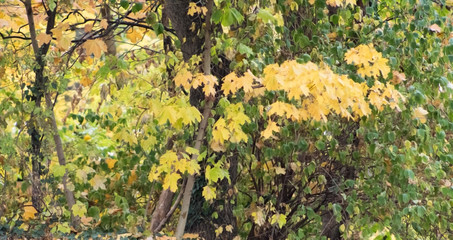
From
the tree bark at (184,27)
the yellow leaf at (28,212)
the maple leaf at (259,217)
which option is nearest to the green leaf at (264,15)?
the tree bark at (184,27)

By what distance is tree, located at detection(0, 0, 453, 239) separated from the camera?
5.29 meters

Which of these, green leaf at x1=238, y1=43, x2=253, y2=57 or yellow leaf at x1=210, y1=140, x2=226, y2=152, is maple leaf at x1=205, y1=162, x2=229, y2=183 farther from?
green leaf at x1=238, y1=43, x2=253, y2=57

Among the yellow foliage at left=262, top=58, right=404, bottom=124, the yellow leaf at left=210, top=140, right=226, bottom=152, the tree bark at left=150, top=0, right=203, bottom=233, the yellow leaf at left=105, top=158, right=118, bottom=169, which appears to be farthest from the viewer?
the yellow leaf at left=105, top=158, right=118, bottom=169

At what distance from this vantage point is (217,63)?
5.77 metres

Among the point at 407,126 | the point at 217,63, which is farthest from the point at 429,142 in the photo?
the point at 217,63

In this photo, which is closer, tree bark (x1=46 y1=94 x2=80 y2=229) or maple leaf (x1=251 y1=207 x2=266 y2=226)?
maple leaf (x1=251 y1=207 x2=266 y2=226)

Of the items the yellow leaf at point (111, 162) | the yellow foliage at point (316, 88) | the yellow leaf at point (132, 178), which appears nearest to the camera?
the yellow foliage at point (316, 88)

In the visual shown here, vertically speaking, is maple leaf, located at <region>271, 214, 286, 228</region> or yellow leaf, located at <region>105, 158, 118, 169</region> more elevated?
yellow leaf, located at <region>105, 158, 118, 169</region>

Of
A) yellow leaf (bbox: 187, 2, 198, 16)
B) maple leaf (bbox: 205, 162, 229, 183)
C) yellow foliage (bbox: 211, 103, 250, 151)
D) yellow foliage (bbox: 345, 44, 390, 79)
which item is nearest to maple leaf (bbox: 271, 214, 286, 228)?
maple leaf (bbox: 205, 162, 229, 183)

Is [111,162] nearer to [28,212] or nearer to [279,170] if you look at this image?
[28,212]

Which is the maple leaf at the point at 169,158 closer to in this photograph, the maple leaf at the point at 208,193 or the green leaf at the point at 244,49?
the maple leaf at the point at 208,193

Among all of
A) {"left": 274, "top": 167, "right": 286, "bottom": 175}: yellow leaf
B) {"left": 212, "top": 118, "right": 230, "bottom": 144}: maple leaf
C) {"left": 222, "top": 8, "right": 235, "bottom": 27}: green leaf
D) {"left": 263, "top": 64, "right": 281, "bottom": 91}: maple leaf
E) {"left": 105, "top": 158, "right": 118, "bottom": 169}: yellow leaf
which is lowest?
{"left": 274, "top": 167, "right": 286, "bottom": 175}: yellow leaf

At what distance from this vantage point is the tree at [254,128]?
5289 mm

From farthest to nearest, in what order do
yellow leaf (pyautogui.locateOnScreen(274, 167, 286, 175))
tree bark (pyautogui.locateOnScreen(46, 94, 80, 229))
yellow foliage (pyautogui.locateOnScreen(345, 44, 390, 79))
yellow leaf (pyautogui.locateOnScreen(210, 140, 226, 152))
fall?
tree bark (pyautogui.locateOnScreen(46, 94, 80, 229)) → yellow leaf (pyautogui.locateOnScreen(274, 167, 286, 175)) → yellow leaf (pyautogui.locateOnScreen(210, 140, 226, 152)) → yellow foliage (pyautogui.locateOnScreen(345, 44, 390, 79))
